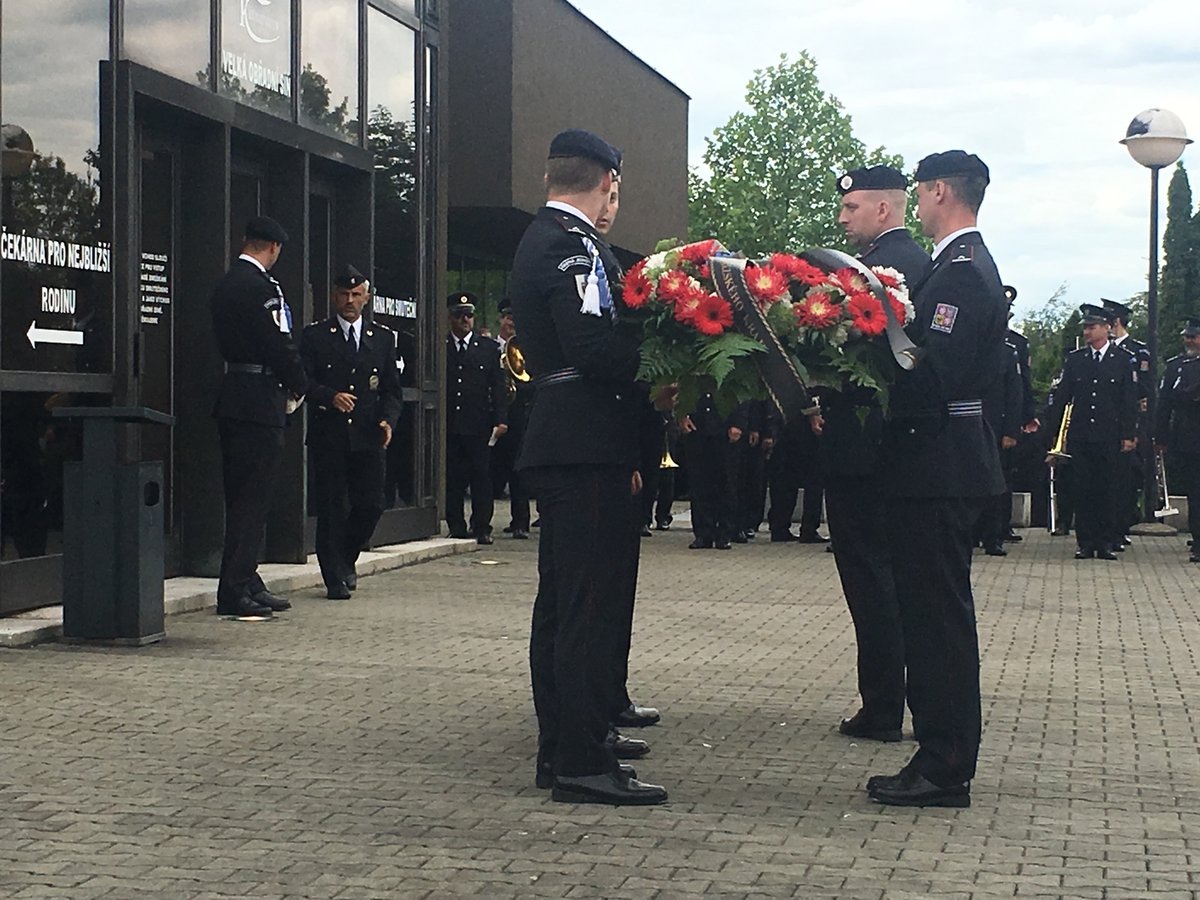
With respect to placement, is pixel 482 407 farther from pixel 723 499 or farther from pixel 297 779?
pixel 297 779

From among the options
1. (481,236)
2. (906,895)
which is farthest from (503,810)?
(481,236)

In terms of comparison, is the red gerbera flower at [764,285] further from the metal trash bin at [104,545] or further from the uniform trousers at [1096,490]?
the uniform trousers at [1096,490]

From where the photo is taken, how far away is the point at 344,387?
41.0 ft

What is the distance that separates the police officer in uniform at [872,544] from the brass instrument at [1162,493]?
14.1 meters

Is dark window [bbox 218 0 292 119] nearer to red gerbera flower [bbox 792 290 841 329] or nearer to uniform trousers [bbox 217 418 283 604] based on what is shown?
uniform trousers [bbox 217 418 283 604]

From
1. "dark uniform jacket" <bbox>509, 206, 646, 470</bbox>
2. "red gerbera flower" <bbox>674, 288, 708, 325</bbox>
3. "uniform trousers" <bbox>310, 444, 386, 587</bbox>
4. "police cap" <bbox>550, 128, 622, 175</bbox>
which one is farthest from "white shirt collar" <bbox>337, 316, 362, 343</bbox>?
"red gerbera flower" <bbox>674, 288, 708, 325</bbox>

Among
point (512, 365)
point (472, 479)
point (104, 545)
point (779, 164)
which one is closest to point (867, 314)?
point (104, 545)

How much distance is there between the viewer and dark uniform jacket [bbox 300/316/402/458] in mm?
12414

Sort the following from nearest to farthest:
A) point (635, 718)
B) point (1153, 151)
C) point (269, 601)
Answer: point (635, 718) → point (269, 601) → point (1153, 151)

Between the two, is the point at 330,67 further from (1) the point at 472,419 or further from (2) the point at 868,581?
(2) the point at 868,581

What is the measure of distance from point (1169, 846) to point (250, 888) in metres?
2.69

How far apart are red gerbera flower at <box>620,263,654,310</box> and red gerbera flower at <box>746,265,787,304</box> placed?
1.05ft

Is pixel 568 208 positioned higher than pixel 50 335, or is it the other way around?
pixel 568 208

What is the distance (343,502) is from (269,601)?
120 cm
